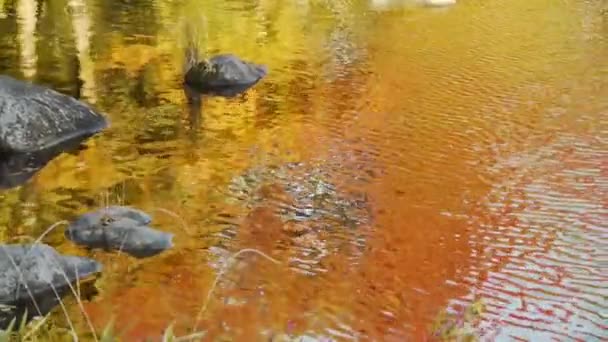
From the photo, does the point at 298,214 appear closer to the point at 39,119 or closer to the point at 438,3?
the point at 39,119

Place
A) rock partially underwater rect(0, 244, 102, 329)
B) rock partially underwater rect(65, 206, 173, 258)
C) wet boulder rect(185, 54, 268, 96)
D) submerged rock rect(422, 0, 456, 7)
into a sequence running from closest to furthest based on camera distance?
rock partially underwater rect(0, 244, 102, 329) < rock partially underwater rect(65, 206, 173, 258) < wet boulder rect(185, 54, 268, 96) < submerged rock rect(422, 0, 456, 7)

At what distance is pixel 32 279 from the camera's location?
160 inches

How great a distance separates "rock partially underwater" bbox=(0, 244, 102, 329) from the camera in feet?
13.0

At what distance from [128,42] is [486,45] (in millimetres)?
3572

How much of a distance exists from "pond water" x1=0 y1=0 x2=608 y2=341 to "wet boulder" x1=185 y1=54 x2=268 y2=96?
5.3 inches

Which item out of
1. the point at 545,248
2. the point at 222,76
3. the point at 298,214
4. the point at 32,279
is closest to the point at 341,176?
the point at 298,214

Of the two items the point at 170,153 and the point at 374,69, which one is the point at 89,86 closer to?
the point at 170,153

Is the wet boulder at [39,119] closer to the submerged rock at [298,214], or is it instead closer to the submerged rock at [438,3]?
the submerged rock at [298,214]

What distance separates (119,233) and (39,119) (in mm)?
2146

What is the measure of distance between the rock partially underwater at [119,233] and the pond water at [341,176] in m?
0.09

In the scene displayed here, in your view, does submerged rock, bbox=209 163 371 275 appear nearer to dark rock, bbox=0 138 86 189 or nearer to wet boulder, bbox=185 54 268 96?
dark rock, bbox=0 138 86 189

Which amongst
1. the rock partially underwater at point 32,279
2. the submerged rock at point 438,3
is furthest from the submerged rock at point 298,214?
the submerged rock at point 438,3

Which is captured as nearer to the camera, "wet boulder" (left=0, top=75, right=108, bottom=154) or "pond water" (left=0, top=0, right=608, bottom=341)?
"pond water" (left=0, top=0, right=608, bottom=341)

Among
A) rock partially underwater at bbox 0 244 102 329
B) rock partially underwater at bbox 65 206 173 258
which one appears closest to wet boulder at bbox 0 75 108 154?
rock partially underwater at bbox 65 206 173 258
